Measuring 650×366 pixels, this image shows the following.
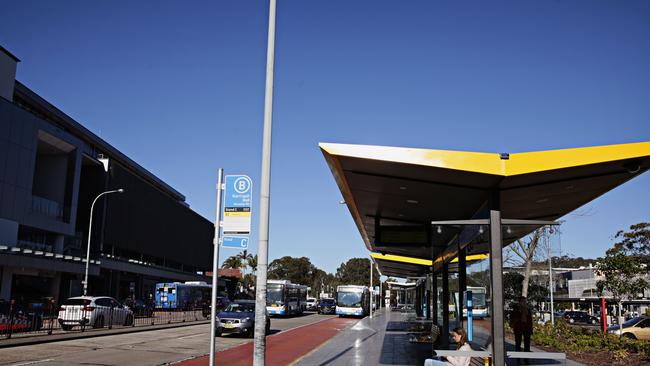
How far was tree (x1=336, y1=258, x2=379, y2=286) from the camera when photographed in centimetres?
13800

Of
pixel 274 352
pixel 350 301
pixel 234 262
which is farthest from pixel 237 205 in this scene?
pixel 234 262

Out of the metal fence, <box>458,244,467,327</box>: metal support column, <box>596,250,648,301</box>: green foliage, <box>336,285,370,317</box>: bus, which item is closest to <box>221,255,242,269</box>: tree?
<box>336,285,370,317</box>: bus

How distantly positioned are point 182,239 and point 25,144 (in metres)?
45.4

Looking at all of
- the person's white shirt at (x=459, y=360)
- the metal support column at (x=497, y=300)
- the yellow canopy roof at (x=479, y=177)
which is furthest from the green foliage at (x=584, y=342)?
the metal support column at (x=497, y=300)

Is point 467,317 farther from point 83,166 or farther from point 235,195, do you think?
point 83,166

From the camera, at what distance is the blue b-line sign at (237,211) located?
383 inches

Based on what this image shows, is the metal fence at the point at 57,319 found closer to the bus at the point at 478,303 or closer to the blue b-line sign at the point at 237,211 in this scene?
the blue b-line sign at the point at 237,211

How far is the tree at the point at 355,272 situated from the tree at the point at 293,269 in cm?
1006

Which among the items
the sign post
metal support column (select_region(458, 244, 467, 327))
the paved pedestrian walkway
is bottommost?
the paved pedestrian walkway

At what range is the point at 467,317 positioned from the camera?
45.7 ft

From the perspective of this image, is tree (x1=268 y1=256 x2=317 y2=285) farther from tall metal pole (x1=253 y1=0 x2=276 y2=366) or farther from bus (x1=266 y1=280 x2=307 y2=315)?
tall metal pole (x1=253 y1=0 x2=276 y2=366)

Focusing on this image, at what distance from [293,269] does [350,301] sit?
82.9 m

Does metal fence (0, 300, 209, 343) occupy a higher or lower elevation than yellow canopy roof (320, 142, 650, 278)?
lower

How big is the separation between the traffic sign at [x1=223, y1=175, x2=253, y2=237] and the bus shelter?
5.03 feet
